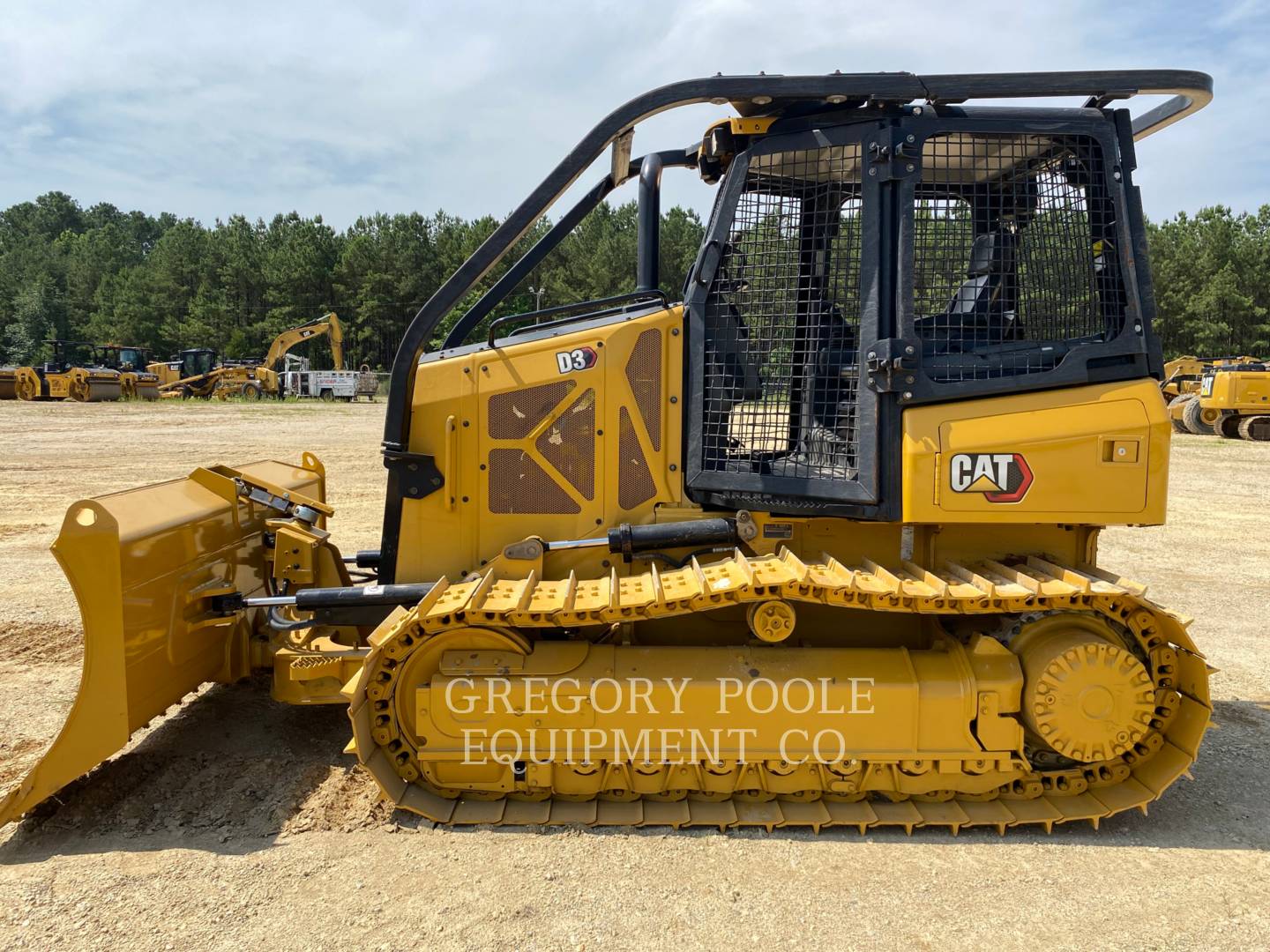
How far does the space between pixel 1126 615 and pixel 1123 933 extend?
122 cm

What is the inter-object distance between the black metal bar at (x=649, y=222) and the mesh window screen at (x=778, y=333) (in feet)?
1.62

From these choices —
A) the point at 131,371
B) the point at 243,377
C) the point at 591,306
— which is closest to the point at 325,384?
the point at 243,377

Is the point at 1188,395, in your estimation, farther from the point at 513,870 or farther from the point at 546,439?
the point at 513,870

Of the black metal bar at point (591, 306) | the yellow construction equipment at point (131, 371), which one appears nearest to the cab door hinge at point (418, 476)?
the black metal bar at point (591, 306)

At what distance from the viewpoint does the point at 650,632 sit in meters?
3.93

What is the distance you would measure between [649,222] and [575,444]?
122 centimetres

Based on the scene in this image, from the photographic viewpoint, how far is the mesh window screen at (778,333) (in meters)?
3.69

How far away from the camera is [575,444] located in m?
3.79

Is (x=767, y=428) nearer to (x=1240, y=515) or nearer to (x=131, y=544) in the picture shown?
(x=131, y=544)

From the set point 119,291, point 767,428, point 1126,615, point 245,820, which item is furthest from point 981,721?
point 119,291

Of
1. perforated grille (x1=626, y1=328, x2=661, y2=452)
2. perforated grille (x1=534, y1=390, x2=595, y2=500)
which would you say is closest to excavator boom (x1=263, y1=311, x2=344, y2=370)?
perforated grille (x1=534, y1=390, x2=595, y2=500)

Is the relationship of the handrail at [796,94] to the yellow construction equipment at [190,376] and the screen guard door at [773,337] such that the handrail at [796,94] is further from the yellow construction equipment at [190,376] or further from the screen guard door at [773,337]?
the yellow construction equipment at [190,376]

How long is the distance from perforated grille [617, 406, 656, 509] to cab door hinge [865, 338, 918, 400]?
110cm

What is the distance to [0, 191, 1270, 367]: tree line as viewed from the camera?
161 feet
